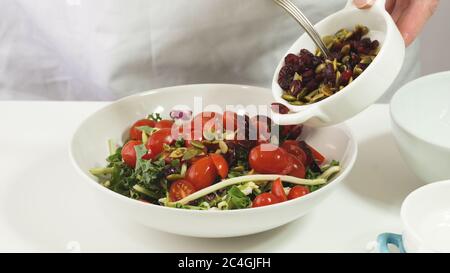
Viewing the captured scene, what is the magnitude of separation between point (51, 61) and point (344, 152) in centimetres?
73

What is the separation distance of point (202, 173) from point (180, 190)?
4 centimetres

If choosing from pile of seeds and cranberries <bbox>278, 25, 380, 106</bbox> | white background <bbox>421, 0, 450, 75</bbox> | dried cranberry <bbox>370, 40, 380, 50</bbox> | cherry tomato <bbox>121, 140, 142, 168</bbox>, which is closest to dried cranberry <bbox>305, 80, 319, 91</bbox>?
pile of seeds and cranberries <bbox>278, 25, 380, 106</bbox>

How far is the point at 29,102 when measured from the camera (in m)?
1.42

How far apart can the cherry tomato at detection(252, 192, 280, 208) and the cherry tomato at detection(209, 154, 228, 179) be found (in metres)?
0.09

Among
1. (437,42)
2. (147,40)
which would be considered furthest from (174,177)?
(437,42)

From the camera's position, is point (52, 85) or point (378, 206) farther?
point (52, 85)

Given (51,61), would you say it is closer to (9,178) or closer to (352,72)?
(9,178)

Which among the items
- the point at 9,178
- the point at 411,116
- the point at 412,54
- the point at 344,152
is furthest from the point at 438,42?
the point at 9,178

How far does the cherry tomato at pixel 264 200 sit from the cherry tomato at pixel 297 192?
0.03 metres

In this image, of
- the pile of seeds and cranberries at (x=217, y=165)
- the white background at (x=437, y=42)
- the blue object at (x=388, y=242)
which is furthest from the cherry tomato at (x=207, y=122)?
the white background at (x=437, y=42)

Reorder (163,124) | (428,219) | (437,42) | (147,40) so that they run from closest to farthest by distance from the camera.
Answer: (428,219), (163,124), (147,40), (437,42)

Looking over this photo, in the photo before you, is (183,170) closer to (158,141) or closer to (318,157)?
(158,141)

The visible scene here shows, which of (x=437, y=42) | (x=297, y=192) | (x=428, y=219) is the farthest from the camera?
(x=437, y=42)

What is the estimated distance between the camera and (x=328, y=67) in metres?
0.97
